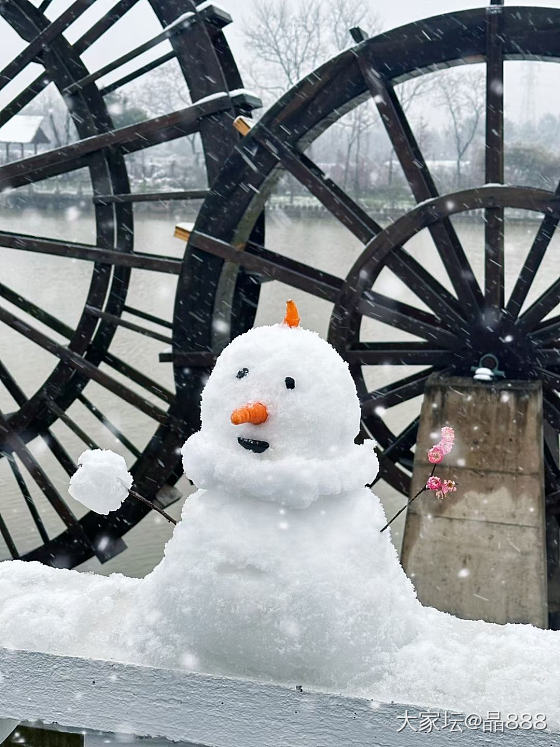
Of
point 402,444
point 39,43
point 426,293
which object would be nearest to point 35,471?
point 402,444

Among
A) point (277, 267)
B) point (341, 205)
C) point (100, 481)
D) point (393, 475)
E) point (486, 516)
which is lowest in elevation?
Answer: point (100, 481)

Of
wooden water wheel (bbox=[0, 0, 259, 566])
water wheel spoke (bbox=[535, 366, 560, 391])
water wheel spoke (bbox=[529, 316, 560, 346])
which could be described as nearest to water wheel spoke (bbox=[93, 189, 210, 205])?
wooden water wheel (bbox=[0, 0, 259, 566])

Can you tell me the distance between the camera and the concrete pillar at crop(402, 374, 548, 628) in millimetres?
3871

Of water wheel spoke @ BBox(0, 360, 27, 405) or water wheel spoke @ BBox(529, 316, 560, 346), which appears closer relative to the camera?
water wheel spoke @ BBox(529, 316, 560, 346)

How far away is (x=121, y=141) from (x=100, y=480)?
3818 millimetres

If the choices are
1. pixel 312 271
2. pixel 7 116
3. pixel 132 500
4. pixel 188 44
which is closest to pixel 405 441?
pixel 312 271

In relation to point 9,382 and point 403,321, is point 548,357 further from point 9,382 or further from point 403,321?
point 9,382

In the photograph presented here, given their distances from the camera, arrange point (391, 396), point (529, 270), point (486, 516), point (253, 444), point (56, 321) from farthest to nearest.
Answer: point (56, 321) → point (391, 396) → point (529, 270) → point (486, 516) → point (253, 444)

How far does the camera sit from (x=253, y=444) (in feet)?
5.58

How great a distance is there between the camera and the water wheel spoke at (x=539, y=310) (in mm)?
4238

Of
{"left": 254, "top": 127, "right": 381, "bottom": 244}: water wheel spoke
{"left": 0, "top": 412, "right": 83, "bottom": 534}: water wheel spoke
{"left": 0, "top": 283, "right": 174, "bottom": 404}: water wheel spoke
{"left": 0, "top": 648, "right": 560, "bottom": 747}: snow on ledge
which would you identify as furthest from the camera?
{"left": 0, "top": 283, "right": 174, "bottom": 404}: water wheel spoke

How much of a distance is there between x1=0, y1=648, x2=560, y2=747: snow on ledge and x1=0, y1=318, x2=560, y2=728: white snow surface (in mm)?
233

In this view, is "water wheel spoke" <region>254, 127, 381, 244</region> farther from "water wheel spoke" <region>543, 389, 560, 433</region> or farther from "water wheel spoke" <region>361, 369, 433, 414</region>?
"water wheel spoke" <region>543, 389, 560, 433</region>

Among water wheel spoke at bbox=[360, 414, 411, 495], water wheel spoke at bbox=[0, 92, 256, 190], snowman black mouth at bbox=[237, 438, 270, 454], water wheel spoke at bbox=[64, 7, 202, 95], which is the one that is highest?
water wheel spoke at bbox=[64, 7, 202, 95]
